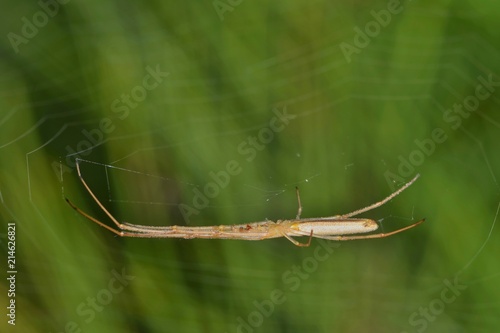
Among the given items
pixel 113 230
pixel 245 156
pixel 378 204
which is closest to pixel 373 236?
pixel 378 204

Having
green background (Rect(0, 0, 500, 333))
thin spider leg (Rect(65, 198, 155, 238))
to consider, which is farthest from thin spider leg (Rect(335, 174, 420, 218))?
thin spider leg (Rect(65, 198, 155, 238))

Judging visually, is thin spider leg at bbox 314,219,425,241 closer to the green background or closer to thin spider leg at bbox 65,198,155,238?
the green background

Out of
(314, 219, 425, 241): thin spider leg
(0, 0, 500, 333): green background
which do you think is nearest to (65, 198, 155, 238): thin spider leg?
(0, 0, 500, 333): green background

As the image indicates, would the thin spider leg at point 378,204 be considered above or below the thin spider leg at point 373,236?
above

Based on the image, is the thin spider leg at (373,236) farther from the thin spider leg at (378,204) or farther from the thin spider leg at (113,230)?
the thin spider leg at (113,230)

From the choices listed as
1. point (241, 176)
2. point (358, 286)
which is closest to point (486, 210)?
point (358, 286)

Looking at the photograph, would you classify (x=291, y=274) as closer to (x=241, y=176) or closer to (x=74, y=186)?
(x=241, y=176)

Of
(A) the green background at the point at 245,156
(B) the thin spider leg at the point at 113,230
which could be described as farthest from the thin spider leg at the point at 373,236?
(B) the thin spider leg at the point at 113,230

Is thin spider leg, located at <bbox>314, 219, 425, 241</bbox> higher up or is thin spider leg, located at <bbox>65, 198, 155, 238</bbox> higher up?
thin spider leg, located at <bbox>65, 198, 155, 238</bbox>
